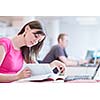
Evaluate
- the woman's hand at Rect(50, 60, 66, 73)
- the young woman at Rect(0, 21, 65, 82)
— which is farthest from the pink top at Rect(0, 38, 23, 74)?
the woman's hand at Rect(50, 60, 66, 73)

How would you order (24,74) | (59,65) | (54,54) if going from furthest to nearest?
(54,54) → (59,65) → (24,74)

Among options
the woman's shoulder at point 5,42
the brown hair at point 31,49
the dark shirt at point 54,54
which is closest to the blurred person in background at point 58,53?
the dark shirt at point 54,54

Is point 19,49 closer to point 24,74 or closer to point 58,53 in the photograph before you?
point 24,74

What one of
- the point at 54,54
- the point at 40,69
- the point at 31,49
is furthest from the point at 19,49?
the point at 54,54

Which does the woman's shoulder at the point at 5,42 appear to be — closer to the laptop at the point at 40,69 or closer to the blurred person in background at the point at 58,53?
the laptop at the point at 40,69

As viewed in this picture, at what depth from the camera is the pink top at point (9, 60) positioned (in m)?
1.45

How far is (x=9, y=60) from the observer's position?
57.4 inches

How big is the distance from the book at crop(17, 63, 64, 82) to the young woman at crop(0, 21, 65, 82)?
27 millimetres

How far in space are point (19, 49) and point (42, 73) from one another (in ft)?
0.65
